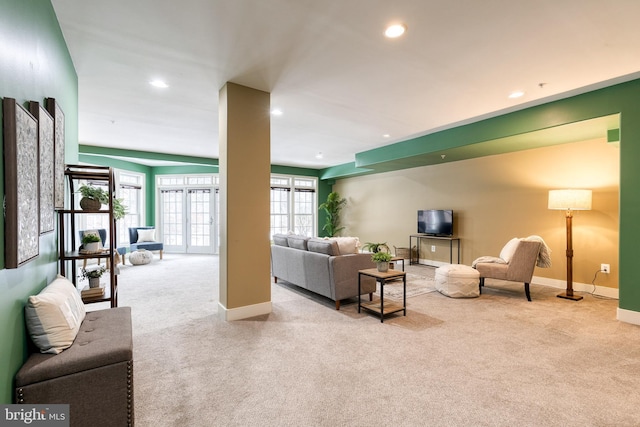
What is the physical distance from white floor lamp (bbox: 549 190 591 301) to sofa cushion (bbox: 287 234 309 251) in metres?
3.58

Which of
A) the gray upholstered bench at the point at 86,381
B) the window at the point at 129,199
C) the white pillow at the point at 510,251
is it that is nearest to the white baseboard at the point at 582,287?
the white pillow at the point at 510,251

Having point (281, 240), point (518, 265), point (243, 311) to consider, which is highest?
point (281, 240)

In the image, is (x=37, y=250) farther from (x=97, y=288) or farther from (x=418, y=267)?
(x=418, y=267)

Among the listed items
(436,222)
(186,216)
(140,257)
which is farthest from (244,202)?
(186,216)

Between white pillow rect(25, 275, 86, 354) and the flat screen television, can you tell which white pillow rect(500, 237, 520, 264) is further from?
white pillow rect(25, 275, 86, 354)

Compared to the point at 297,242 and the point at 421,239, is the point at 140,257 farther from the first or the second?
the point at 421,239

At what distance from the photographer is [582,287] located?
4645 mm

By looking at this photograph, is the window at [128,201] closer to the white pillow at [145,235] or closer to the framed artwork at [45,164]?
the white pillow at [145,235]

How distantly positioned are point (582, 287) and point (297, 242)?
14.5ft

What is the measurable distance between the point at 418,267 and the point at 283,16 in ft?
18.9

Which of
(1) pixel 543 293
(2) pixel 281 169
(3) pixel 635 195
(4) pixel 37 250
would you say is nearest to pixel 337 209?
(2) pixel 281 169

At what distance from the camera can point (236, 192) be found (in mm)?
3396

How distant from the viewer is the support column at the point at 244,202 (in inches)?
133

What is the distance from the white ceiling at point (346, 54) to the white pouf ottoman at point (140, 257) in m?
3.44
